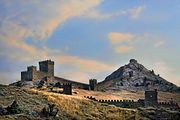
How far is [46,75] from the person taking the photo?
165 meters

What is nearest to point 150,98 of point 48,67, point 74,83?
point 74,83

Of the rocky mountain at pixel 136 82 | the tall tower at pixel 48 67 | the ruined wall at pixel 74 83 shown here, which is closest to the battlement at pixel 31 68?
the tall tower at pixel 48 67

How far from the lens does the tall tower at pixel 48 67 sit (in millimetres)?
166750

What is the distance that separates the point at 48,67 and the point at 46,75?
10.6ft

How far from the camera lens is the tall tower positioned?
6565 inches

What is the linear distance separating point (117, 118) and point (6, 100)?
24.8 m

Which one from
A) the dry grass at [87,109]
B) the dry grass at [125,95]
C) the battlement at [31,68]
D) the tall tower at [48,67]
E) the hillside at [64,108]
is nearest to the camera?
the hillside at [64,108]

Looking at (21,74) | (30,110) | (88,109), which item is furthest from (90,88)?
(30,110)

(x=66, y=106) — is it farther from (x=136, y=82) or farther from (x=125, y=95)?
(x=136, y=82)

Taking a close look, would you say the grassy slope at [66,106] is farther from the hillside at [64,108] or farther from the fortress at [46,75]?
the fortress at [46,75]

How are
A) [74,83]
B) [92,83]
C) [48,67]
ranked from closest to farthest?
1. [48,67]
2. [74,83]
3. [92,83]

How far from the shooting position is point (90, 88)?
6590 inches

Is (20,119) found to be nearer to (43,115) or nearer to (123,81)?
(43,115)

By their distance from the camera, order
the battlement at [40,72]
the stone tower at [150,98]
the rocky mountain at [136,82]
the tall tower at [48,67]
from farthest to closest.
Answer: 1. the rocky mountain at [136,82]
2. the tall tower at [48,67]
3. the battlement at [40,72]
4. the stone tower at [150,98]
